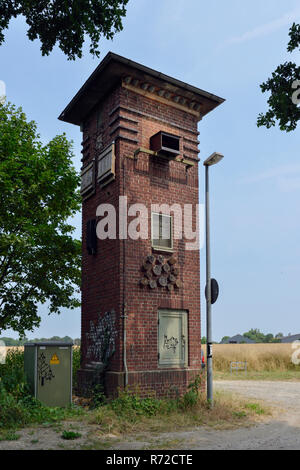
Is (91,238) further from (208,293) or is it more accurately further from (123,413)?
(123,413)

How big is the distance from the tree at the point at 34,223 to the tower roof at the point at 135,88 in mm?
5755

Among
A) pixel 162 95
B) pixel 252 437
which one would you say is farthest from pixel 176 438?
pixel 162 95

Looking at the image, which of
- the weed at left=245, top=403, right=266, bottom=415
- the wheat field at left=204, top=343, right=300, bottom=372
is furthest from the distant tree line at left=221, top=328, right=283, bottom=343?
the weed at left=245, top=403, right=266, bottom=415

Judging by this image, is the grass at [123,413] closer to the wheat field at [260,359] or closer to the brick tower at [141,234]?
the brick tower at [141,234]

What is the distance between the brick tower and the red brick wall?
0.10ft

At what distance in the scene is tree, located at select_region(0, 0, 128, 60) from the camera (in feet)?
38.9

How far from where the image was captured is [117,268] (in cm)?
1305

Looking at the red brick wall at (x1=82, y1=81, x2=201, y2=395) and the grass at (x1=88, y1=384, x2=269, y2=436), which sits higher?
the red brick wall at (x1=82, y1=81, x2=201, y2=395)

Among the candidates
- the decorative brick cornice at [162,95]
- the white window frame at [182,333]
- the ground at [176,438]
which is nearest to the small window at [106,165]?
the decorative brick cornice at [162,95]

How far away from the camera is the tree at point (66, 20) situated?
38.9 ft

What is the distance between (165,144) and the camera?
46.2 ft

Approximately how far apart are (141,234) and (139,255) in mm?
618

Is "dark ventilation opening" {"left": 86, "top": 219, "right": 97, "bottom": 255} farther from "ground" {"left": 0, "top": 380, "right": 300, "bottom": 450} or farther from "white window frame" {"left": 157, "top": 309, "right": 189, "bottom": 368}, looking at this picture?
"ground" {"left": 0, "top": 380, "right": 300, "bottom": 450}
